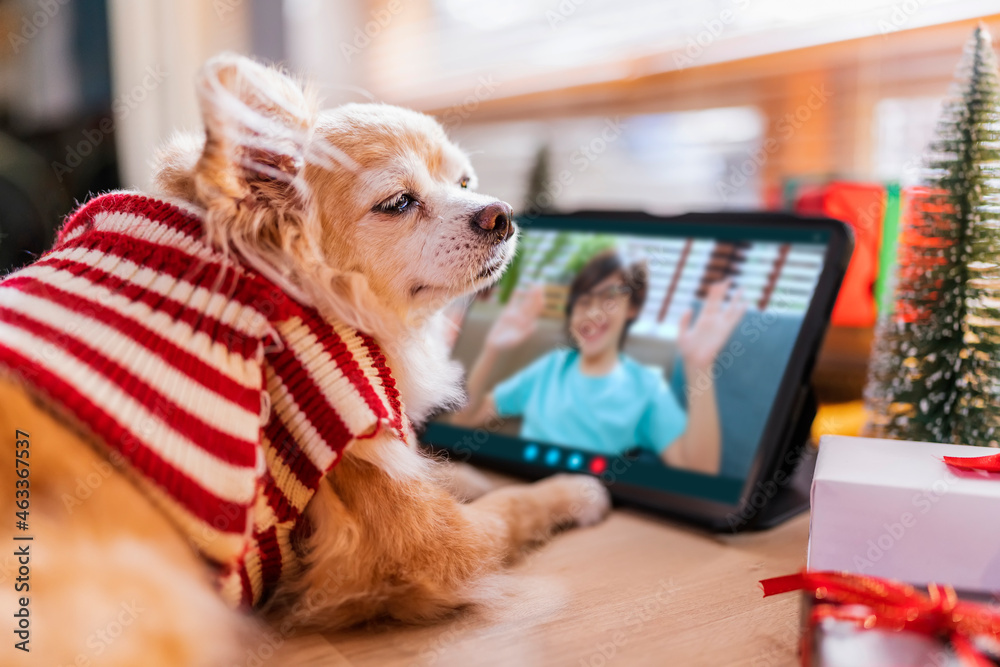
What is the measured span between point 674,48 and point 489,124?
719 mm

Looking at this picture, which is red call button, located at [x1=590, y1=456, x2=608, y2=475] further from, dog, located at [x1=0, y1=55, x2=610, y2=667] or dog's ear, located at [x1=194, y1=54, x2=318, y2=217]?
dog's ear, located at [x1=194, y1=54, x2=318, y2=217]

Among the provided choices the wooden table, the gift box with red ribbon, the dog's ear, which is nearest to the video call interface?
the wooden table

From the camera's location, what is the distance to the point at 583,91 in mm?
1834

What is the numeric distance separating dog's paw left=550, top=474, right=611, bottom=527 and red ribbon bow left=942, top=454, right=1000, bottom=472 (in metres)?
0.41

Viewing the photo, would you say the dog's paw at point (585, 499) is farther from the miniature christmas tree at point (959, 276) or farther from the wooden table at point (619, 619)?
the miniature christmas tree at point (959, 276)

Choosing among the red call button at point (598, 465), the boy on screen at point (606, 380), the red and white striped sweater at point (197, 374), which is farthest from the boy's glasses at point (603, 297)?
the red and white striped sweater at point (197, 374)

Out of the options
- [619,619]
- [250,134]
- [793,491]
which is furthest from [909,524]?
[250,134]

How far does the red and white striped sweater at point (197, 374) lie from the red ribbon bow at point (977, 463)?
47cm

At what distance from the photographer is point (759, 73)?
1.49 meters

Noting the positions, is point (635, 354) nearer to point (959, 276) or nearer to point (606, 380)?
point (606, 380)

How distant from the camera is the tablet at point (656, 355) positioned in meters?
0.84

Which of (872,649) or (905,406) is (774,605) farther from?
(905,406)

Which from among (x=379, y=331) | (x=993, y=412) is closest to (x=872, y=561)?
(x=993, y=412)

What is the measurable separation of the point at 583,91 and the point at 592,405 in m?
1.14
